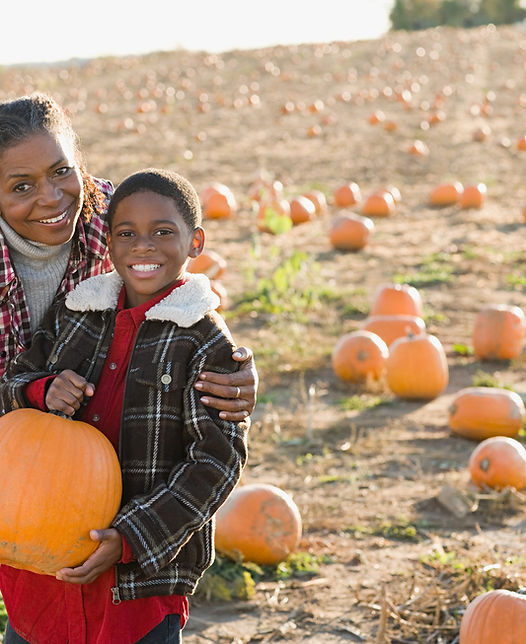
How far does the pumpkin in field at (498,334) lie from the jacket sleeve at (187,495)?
479 centimetres

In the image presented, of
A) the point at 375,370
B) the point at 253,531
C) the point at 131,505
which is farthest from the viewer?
the point at 375,370

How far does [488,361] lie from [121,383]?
495cm

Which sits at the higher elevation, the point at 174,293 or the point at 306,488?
the point at 174,293

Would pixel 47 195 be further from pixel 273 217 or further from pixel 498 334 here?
pixel 273 217

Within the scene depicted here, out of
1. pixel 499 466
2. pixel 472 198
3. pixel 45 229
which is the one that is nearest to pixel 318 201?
pixel 472 198

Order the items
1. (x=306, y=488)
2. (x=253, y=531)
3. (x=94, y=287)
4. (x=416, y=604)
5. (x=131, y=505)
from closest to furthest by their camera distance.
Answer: (x=131, y=505)
(x=94, y=287)
(x=416, y=604)
(x=253, y=531)
(x=306, y=488)

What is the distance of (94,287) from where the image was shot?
2.72m

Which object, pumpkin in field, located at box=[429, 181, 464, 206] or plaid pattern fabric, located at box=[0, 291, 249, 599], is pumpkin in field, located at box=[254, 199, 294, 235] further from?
plaid pattern fabric, located at box=[0, 291, 249, 599]

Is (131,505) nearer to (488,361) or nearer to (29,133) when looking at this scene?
(29,133)

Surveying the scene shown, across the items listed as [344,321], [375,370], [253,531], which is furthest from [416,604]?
[344,321]

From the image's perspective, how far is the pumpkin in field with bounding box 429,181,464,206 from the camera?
41.7ft

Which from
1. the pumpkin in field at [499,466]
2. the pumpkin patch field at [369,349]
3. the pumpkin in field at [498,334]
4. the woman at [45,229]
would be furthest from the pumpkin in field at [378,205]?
the woman at [45,229]

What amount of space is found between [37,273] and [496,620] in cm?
188

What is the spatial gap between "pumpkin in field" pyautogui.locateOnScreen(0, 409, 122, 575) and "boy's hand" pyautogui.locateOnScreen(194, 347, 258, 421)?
303 millimetres
